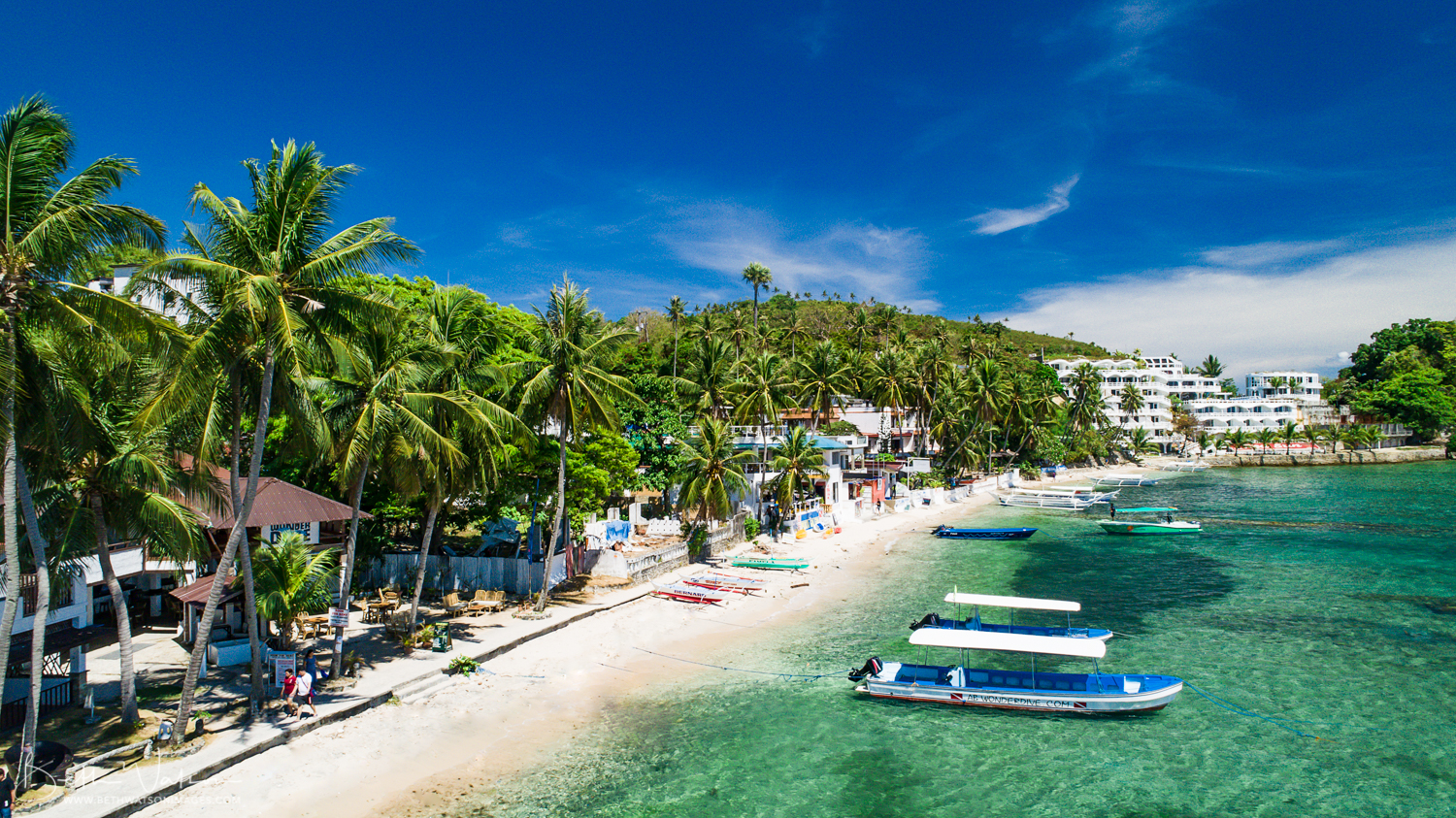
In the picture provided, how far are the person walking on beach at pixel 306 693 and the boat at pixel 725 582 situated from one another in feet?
61.3

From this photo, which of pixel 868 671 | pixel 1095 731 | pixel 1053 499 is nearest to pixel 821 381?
pixel 1053 499

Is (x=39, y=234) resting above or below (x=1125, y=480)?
above

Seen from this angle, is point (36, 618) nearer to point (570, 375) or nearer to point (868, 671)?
point (570, 375)

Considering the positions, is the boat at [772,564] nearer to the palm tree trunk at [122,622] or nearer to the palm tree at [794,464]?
the palm tree at [794,464]

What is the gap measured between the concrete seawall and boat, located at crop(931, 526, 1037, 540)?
8880 centimetres

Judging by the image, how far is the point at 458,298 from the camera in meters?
24.1

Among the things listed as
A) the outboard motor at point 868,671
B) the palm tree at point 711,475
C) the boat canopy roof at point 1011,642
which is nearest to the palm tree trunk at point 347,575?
the outboard motor at point 868,671

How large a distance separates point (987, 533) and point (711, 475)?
25.0 m

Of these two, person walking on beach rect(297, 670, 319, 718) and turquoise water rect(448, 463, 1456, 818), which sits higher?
person walking on beach rect(297, 670, 319, 718)

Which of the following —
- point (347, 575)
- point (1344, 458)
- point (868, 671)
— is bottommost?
point (868, 671)

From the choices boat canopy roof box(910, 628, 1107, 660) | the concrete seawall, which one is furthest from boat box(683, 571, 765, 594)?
the concrete seawall

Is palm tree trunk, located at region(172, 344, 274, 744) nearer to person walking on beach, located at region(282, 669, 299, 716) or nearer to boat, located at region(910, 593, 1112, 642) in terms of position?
person walking on beach, located at region(282, 669, 299, 716)

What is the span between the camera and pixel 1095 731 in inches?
798

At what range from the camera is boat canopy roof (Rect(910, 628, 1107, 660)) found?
69.1ft
